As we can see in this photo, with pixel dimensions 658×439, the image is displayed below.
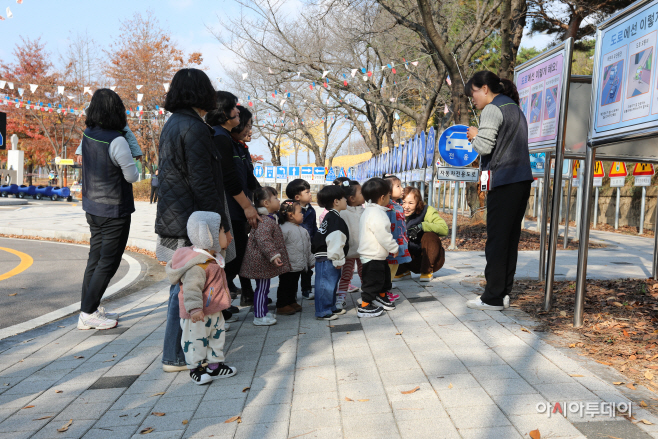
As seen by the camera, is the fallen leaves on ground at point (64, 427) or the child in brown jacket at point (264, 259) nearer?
the fallen leaves on ground at point (64, 427)

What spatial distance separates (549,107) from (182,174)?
4072 mm

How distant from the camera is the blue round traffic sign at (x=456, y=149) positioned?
29.3 ft

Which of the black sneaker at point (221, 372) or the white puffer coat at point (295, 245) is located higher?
the white puffer coat at point (295, 245)

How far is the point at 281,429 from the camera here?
2623 millimetres

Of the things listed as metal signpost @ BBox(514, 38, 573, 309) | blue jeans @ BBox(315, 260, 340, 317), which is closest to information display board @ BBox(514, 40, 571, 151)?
metal signpost @ BBox(514, 38, 573, 309)

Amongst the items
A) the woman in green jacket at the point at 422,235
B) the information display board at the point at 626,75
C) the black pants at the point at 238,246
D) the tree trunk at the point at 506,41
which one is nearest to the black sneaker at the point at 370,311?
the black pants at the point at 238,246

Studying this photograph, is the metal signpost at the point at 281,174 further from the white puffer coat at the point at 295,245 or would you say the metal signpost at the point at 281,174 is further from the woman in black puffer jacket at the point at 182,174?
the woman in black puffer jacket at the point at 182,174

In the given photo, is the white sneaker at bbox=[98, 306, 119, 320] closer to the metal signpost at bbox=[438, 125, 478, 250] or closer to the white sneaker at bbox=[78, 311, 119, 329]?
the white sneaker at bbox=[78, 311, 119, 329]

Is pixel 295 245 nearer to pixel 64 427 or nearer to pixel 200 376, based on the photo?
pixel 200 376

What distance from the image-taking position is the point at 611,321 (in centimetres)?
424

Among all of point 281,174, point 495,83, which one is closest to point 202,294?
point 495,83

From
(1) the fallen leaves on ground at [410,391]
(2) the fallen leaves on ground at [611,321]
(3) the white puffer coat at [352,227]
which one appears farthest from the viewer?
(3) the white puffer coat at [352,227]

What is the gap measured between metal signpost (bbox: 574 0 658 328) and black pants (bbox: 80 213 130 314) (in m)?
3.88

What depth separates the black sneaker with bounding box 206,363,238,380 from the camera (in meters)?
3.40
